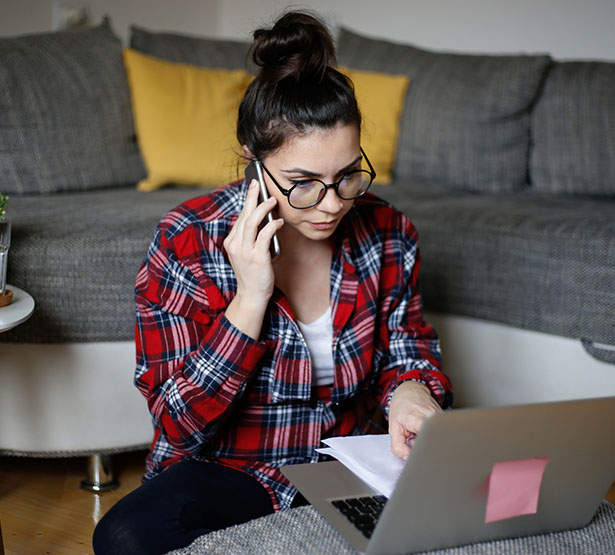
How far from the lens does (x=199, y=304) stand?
115 cm

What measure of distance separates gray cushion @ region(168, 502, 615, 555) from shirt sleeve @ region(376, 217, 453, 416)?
0.36m

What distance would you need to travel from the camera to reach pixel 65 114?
2051 millimetres

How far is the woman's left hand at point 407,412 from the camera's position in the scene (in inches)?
39.9

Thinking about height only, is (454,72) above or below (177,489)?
above

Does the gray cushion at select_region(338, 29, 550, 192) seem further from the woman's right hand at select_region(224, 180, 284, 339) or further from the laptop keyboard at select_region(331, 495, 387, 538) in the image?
the laptop keyboard at select_region(331, 495, 387, 538)

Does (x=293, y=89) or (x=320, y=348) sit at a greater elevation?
(x=293, y=89)

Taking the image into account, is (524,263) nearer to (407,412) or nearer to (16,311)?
(407,412)

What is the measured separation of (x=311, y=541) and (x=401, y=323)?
0.52 metres

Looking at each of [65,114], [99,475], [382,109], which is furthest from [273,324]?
[382,109]

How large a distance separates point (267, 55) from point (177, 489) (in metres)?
0.61

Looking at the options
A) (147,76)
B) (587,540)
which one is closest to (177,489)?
(587,540)

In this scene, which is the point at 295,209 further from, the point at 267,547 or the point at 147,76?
the point at 147,76

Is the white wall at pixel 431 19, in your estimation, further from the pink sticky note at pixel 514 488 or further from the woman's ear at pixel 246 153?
the pink sticky note at pixel 514 488

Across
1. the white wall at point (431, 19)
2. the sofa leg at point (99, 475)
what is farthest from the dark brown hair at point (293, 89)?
the white wall at point (431, 19)
